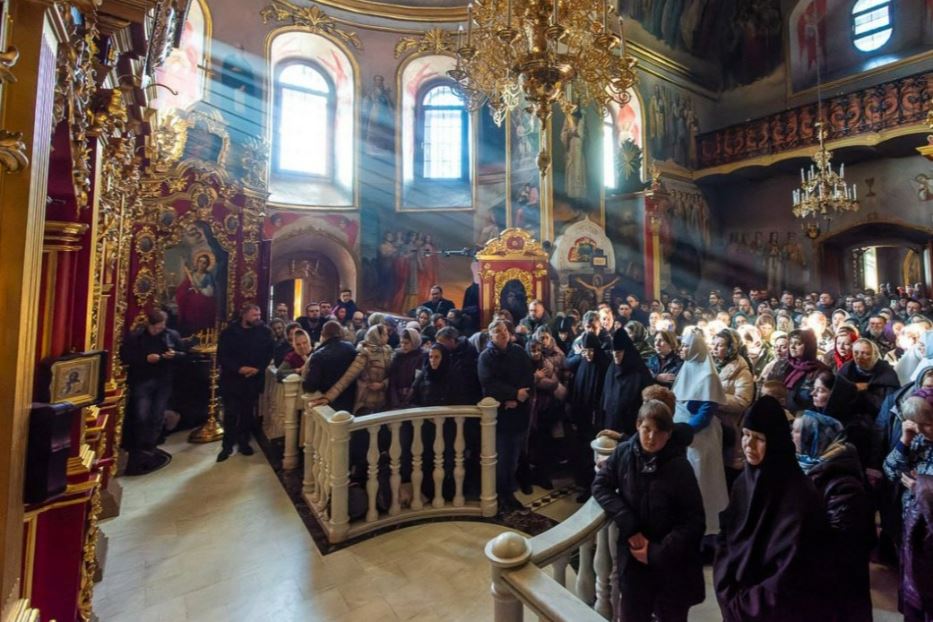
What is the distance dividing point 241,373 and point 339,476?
100 inches

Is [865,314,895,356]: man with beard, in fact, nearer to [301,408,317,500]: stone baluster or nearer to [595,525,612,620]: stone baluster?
[595,525,612,620]: stone baluster

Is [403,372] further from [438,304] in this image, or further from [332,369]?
[438,304]

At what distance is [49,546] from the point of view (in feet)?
7.10

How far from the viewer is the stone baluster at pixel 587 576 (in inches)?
86.0

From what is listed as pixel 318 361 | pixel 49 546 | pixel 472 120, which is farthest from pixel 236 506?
pixel 472 120

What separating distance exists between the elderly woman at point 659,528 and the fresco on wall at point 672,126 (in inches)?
596

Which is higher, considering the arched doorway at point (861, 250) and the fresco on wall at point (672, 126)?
the fresco on wall at point (672, 126)

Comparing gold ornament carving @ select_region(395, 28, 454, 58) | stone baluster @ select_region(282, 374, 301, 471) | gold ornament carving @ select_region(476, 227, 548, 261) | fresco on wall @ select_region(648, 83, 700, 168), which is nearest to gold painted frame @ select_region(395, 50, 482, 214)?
gold ornament carving @ select_region(395, 28, 454, 58)

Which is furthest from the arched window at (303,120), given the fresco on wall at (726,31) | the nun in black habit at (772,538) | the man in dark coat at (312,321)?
the nun in black habit at (772,538)

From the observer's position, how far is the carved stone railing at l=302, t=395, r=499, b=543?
364 centimetres

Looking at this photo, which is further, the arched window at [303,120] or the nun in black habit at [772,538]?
the arched window at [303,120]

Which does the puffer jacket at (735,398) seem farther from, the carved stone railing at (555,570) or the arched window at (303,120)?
the arched window at (303,120)

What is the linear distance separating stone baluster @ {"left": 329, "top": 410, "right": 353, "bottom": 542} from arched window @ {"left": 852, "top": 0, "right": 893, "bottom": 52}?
65.3 feet

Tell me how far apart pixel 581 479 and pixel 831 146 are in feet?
45.0
